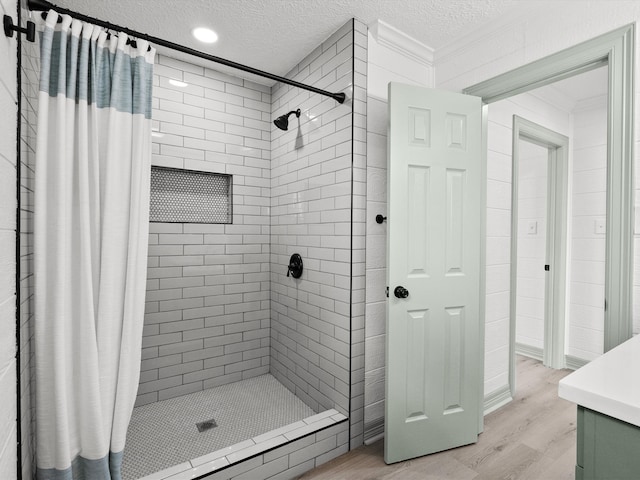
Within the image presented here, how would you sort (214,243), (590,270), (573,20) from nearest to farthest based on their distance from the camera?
(573,20)
(214,243)
(590,270)

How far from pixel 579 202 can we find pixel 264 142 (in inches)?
118

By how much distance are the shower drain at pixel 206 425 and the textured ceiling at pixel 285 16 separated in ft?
8.57

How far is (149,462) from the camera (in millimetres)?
1859

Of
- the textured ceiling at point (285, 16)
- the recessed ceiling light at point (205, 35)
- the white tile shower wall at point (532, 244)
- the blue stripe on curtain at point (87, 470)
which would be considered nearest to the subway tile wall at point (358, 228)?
the textured ceiling at point (285, 16)

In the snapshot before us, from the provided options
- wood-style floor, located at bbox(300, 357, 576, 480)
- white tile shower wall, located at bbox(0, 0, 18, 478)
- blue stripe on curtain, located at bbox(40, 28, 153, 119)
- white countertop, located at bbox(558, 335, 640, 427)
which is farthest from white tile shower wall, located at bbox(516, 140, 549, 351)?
white tile shower wall, located at bbox(0, 0, 18, 478)

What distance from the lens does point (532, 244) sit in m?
3.53

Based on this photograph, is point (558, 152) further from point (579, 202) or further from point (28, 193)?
point (28, 193)

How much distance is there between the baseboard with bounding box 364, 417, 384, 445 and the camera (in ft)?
6.87

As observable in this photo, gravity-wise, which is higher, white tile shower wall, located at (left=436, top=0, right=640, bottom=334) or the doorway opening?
white tile shower wall, located at (left=436, top=0, right=640, bottom=334)

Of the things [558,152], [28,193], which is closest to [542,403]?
[558,152]

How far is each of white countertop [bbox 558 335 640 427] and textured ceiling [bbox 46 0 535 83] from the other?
6.21ft

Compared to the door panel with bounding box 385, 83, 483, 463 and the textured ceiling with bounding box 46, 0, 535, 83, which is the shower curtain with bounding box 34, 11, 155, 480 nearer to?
the textured ceiling with bounding box 46, 0, 535, 83

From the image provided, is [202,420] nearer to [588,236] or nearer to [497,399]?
[497,399]

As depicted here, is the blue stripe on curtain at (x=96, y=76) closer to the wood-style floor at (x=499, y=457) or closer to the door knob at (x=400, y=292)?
the door knob at (x=400, y=292)
